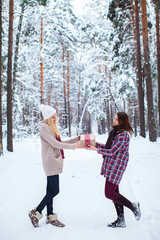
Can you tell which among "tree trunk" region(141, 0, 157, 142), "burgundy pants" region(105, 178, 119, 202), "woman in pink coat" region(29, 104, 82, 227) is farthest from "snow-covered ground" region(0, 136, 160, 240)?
"tree trunk" region(141, 0, 157, 142)

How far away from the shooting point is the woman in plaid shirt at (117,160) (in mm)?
3471

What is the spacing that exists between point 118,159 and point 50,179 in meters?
1.21

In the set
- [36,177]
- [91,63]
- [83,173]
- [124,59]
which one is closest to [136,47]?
[124,59]

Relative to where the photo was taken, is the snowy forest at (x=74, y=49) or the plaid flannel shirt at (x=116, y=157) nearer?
the plaid flannel shirt at (x=116, y=157)

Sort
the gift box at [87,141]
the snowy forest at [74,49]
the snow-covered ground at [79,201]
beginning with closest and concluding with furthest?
the snow-covered ground at [79,201]
the gift box at [87,141]
the snowy forest at [74,49]

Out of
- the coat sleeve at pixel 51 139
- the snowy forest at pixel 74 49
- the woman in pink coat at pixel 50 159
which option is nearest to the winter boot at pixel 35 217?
the woman in pink coat at pixel 50 159

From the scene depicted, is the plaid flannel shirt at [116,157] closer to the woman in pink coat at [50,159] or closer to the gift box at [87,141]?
the gift box at [87,141]

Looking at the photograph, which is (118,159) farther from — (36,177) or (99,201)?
(36,177)

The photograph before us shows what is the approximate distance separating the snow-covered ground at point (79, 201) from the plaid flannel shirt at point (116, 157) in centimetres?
90

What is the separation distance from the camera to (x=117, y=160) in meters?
3.51

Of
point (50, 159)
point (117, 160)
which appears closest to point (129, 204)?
point (117, 160)

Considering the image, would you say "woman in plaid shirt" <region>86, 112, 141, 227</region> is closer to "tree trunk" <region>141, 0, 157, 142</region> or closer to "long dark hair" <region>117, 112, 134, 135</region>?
"long dark hair" <region>117, 112, 134, 135</region>

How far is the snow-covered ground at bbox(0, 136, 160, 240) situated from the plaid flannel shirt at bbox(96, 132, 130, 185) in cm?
90

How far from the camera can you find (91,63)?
71.3 feet
